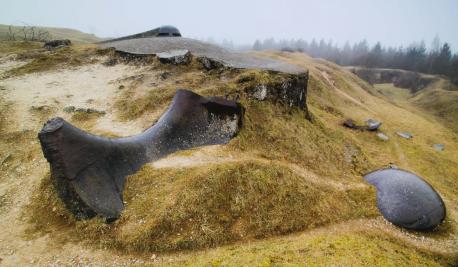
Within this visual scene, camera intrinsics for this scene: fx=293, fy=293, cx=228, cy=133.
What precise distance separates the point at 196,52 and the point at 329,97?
13248 millimetres

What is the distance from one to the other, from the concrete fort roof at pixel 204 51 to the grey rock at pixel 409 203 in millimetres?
5910

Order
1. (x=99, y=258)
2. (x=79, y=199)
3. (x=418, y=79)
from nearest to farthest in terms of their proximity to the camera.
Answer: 1. (x=99, y=258)
2. (x=79, y=199)
3. (x=418, y=79)

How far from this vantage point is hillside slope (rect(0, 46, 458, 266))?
20.6 ft

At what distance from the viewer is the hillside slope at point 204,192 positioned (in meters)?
6.27

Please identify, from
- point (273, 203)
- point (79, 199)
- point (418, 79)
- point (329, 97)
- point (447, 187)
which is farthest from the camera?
point (418, 79)

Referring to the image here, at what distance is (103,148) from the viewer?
7262 mm

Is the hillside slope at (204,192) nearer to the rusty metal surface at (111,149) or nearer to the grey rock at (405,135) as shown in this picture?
the rusty metal surface at (111,149)

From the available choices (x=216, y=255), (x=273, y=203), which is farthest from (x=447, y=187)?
(x=216, y=255)

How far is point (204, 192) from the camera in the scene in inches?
287

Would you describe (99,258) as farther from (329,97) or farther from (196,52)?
(329,97)

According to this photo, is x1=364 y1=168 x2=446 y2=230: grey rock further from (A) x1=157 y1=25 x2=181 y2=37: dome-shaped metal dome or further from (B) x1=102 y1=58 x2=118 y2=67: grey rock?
(A) x1=157 y1=25 x2=181 y2=37: dome-shaped metal dome

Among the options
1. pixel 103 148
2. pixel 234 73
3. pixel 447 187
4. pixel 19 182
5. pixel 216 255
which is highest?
pixel 234 73

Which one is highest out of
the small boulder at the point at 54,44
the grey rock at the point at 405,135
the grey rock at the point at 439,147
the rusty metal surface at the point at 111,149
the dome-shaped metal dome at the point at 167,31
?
the dome-shaped metal dome at the point at 167,31

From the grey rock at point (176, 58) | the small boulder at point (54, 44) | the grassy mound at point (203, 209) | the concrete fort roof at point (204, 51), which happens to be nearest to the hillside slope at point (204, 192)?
the grassy mound at point (203, 209)
